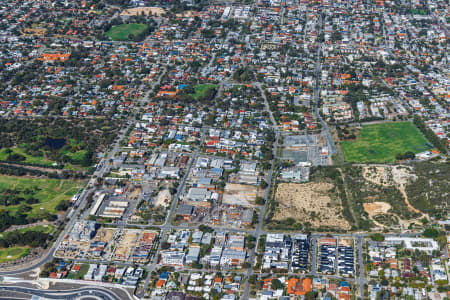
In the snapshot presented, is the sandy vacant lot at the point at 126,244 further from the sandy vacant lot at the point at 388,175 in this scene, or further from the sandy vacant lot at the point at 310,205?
the sandy vacant lot at the point at 388,175

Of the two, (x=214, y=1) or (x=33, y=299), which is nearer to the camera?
(x=33, y=299)

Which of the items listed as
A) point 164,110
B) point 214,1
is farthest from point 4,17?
point 164,110

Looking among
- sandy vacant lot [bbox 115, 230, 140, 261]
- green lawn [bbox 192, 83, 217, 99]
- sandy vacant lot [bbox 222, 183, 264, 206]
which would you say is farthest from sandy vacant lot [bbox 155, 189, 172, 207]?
green lawn [bbox 192, 83, 217, 99]

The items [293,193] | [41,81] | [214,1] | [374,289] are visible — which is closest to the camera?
[374,289]

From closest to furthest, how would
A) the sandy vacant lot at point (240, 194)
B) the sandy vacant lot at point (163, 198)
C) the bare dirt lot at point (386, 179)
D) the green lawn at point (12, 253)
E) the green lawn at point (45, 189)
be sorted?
the green lawn at point (12, 253) < the bare dirt lot at point (386, 179) < the sandy vacant lot at point (240, 194) < the sandy vacant lot at point (163, 198) < the green lawn at point (45, 189)

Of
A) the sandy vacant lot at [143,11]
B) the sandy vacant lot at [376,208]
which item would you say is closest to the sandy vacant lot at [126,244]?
the sandy vacant lot at [376,208]

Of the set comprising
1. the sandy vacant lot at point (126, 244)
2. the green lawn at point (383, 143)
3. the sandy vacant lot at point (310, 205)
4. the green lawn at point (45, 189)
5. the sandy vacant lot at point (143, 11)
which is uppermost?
the sandy vacant lot at point (143, 11)

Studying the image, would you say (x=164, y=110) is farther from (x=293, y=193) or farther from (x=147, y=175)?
(x=293, y=193)
